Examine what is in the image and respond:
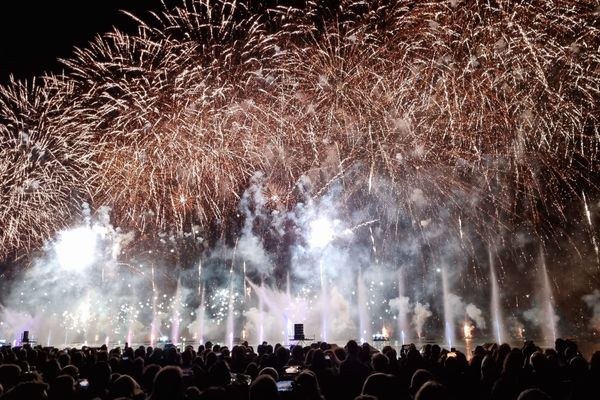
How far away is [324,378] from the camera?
7.63m

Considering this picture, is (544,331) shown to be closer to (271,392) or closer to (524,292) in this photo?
(524,292)

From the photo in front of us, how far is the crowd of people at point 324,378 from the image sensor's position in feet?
16.4

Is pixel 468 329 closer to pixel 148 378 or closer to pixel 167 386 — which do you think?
pixel 148 378

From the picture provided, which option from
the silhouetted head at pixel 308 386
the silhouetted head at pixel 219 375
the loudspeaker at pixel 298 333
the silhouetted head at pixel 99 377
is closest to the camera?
the silhouetted head at pixel 308 386

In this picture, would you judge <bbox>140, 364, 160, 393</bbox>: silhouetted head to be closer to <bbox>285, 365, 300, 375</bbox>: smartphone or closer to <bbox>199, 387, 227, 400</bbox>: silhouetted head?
<bbox>285, 365, 300, 375</bbox>: smartphone

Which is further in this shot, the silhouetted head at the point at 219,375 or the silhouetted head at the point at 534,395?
the silhouetted head at the point at 219,375

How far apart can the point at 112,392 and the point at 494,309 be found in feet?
269

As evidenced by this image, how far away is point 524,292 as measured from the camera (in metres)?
64.6

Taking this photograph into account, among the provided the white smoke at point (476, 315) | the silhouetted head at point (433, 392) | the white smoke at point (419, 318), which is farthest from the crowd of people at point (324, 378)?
the white smoke at point (419, 318)

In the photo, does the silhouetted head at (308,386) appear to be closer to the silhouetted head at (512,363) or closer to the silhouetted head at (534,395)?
the silhouetted head at (534,395)

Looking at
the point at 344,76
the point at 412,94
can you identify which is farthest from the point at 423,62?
the point at 344,76

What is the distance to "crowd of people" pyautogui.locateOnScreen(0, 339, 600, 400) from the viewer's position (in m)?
5.00

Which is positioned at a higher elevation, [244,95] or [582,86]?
[244,95]

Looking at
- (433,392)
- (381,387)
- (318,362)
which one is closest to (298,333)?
(318,362)
